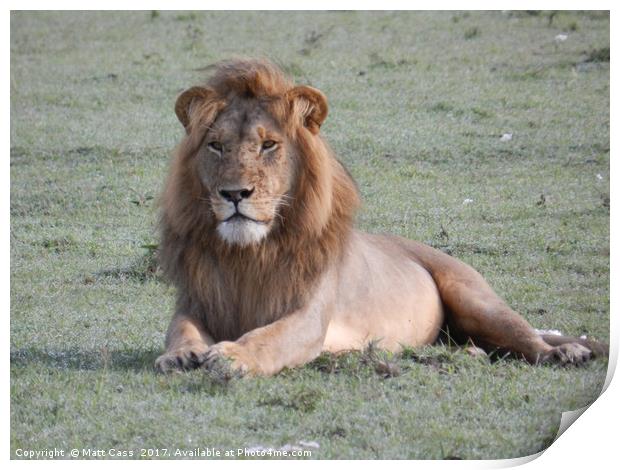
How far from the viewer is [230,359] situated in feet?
12.1

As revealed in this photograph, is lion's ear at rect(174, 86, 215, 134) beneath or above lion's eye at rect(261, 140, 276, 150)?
above

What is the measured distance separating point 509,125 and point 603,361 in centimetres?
284

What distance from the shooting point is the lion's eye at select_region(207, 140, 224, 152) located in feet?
12.9

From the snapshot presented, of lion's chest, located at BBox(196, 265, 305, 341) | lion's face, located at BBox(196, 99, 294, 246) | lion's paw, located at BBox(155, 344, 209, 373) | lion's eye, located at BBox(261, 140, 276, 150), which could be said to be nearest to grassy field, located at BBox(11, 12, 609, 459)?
lion's paw, located at BBox(155, 344, 209, 373)

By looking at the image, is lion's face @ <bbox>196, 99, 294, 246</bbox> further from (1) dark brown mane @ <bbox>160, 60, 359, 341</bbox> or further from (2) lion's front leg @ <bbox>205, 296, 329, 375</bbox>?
(2) lion's front leg @ <bbox>205, 296, 329, 375</bbox>

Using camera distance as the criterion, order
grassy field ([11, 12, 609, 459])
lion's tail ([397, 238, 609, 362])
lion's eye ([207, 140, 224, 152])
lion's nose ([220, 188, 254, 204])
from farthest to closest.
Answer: lion's tail ([397, 238, 609, 362]), lion's eye ([207, 140, 224, 152]), lion's nose ([220, 188, 254, 204]), grassy field ([11, 12, 609, 459])

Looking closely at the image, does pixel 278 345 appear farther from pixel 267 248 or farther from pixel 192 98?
pixel 192 98

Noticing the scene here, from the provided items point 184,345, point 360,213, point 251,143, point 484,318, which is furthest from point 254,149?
point 360,213

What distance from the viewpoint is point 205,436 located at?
132 inches

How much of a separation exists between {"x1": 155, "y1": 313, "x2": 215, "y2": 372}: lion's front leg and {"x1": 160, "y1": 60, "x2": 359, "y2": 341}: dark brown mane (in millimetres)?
79

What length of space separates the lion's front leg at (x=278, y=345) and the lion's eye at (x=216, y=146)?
55 cm

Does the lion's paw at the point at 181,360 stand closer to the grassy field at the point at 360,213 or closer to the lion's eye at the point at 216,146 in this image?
the grassy field at the point at 360,213
